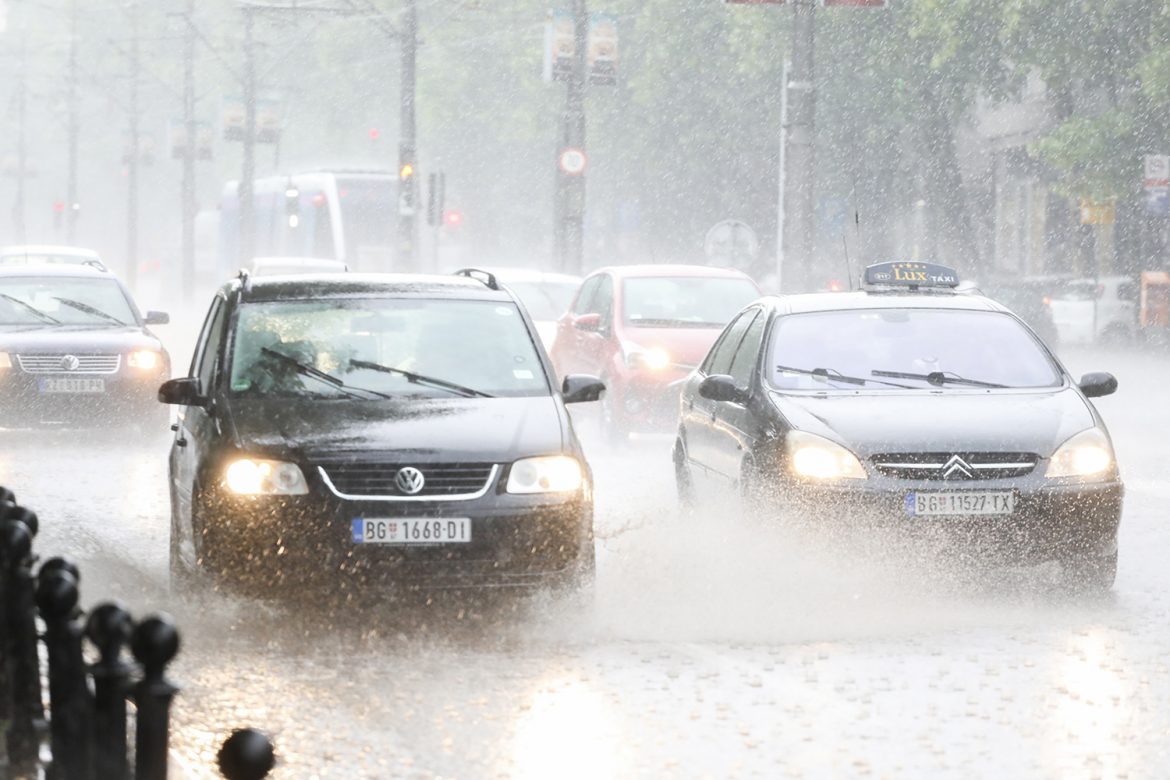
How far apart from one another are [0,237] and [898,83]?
81917mm

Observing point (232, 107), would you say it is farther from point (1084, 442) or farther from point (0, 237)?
point (0, 237)

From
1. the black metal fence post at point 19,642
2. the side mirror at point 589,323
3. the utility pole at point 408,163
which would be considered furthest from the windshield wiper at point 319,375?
the utility pole at point 408,163

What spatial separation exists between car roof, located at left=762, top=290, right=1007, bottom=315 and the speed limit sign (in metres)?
22.9

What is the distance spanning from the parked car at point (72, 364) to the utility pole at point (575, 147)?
16.1 meters

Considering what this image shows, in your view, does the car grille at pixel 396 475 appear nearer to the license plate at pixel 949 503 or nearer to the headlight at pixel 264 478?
the headlight at pixel 264 478

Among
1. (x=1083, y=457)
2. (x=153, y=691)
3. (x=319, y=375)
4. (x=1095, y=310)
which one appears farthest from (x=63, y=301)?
(x=1095, y=310)

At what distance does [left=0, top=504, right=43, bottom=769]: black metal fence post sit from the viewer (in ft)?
17.3

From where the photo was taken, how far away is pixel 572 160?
35.0 m

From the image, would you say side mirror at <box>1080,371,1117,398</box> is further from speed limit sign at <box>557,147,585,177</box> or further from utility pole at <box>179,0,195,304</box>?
utility pole at <box>179,0,195,304</box>

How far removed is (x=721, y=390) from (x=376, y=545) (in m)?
3.02

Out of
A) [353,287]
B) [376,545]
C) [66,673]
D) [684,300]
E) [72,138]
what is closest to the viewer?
[66,673]

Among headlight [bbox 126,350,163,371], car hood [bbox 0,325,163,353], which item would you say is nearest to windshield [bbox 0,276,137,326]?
car hood [bbox 0,325,163,353]

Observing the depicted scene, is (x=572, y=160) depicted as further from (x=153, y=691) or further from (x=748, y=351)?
(x=153, y=691)

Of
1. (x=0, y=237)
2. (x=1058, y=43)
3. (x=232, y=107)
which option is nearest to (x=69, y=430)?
(x=1058, y=43)
